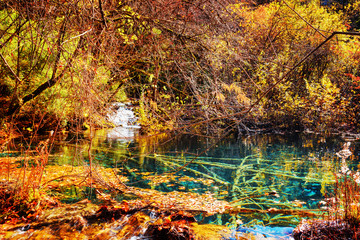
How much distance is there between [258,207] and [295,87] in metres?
11.5

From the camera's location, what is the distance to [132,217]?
390 cm

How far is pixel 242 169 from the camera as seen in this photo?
7500mm

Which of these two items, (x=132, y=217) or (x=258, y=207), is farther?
(x=258, y=207)

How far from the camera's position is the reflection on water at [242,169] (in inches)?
206

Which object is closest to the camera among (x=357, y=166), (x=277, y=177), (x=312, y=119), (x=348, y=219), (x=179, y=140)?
(x=348, y=219)

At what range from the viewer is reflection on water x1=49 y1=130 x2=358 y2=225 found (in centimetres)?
524

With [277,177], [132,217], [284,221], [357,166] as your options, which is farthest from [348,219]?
[357,166]

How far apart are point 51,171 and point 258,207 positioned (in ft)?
14.3

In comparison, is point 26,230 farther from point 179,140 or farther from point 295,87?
point 295,87

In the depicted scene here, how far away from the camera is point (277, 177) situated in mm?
6809

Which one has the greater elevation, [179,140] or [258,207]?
[179,140]

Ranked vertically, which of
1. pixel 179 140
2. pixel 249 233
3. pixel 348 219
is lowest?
pixel 249 233

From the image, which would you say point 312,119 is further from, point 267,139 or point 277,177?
point 277,177

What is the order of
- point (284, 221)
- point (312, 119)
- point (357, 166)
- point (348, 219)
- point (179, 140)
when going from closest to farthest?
point (348, 219)
point (284, 221)
point (357, 166)
point (179, 140)
point (312, 119)
